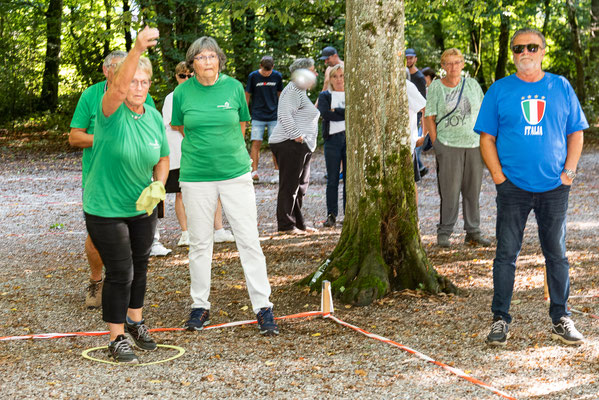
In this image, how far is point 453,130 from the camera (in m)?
8.31

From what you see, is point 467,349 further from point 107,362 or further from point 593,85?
point 593,85

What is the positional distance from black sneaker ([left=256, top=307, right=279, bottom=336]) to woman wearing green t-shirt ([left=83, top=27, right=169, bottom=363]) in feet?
3.19

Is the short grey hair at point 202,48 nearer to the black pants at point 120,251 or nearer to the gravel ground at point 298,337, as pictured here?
the black pants at point 120,251

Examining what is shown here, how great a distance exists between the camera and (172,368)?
4793mm

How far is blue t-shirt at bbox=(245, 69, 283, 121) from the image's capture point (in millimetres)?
14266

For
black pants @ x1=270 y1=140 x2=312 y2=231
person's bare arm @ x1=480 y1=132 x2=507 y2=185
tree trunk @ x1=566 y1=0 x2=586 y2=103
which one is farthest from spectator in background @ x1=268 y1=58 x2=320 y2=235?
tree trunk @ x1=566 y1=0 x2=586 y2=103

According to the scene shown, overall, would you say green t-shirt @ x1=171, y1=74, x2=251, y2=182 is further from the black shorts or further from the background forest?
the background forest

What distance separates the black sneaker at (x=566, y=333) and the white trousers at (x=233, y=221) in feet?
6.31

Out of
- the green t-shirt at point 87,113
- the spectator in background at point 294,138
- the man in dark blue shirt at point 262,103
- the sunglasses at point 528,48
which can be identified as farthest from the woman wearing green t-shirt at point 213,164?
the man in dark blue shirt at point 262,103

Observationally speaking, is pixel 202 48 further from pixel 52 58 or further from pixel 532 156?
pixel 52 58

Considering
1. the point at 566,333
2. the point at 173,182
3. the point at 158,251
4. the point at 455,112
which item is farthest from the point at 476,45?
the point at 566,333

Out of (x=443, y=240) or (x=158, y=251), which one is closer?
(x=158, y=251)

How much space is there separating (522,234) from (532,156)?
53 cm

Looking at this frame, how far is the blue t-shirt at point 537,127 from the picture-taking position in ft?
16.2
